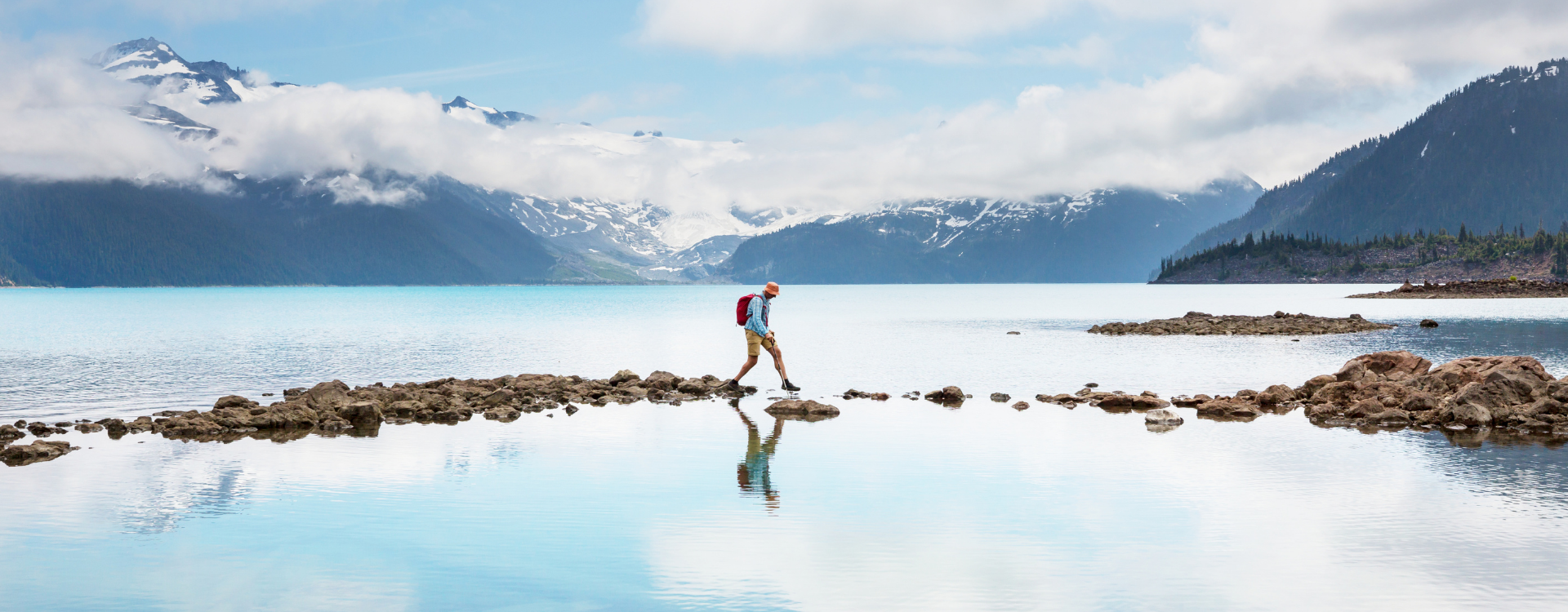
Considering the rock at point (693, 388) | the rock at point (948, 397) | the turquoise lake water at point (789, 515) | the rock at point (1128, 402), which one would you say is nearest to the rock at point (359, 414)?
the turquoise lake water at point (789, 515)

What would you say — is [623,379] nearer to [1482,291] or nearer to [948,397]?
[948,397]

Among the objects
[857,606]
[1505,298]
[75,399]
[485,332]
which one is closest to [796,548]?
[857,606]

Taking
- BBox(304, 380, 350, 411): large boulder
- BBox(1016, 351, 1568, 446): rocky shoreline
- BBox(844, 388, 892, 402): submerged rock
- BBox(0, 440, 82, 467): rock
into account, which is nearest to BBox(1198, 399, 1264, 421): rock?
BBox(1016, 351, 1568, 446): rocky shoreline

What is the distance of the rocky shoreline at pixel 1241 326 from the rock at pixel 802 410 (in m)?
44.7

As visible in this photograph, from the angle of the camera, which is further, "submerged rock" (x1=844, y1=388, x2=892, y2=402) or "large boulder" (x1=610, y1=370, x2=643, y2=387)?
"large boulder" (x1=610, y1=370, x2=643, y2=387)

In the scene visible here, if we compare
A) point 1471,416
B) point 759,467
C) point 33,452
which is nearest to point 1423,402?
point 1471,416

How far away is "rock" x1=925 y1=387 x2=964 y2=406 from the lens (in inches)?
1069

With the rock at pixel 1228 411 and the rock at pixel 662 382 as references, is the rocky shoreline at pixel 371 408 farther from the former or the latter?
the rock at pixel 1228 411

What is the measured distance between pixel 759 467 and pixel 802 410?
23.9 feet

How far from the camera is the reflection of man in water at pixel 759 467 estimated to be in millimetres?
14875

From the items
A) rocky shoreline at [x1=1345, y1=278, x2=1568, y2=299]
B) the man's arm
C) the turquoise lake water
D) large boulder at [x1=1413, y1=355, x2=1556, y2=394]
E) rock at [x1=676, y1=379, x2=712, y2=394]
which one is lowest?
the turquoise lake water

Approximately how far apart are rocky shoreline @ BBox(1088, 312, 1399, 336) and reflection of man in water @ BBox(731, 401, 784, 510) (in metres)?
48.1

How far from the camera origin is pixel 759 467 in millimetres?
17172

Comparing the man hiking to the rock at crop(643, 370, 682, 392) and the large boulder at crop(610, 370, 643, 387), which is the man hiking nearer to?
the rock at crop(643, 370, 682, 392)
